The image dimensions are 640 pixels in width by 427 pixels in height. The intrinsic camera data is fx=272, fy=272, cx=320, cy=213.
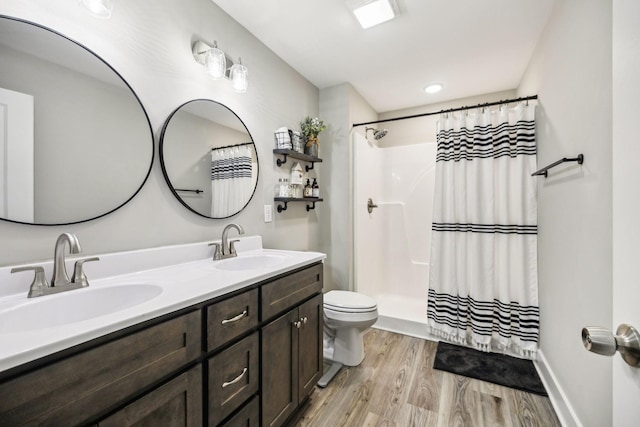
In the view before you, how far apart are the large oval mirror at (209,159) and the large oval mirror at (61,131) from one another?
0.16 meters

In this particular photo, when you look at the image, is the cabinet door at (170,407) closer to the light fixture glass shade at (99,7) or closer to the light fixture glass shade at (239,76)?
the light fixture glass shade at (99,7)

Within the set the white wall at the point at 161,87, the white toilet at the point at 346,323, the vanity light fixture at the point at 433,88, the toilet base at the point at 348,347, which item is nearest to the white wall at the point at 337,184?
the white toilet at the point at 346,323

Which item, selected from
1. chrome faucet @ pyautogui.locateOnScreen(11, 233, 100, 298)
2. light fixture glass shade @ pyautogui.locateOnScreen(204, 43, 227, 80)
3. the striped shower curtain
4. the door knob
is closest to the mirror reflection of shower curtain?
light fixture glass shade @ pyautogui.locateOnScreen(204, 43, 227, 80)

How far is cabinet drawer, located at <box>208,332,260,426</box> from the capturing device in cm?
95

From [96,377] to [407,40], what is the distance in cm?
237

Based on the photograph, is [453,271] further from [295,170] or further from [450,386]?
[295,170]

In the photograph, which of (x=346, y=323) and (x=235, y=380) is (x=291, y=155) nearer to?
(x=346, y=323)

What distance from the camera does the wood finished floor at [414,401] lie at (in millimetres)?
1498

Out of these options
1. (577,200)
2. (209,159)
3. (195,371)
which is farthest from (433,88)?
(195,371)

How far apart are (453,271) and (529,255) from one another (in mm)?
551

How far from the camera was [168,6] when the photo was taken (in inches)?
53.0

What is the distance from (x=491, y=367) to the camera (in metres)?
1.98

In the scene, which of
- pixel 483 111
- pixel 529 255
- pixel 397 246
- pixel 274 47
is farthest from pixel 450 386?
pixel 274 47

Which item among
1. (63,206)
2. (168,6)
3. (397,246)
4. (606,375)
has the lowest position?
(606,375)
